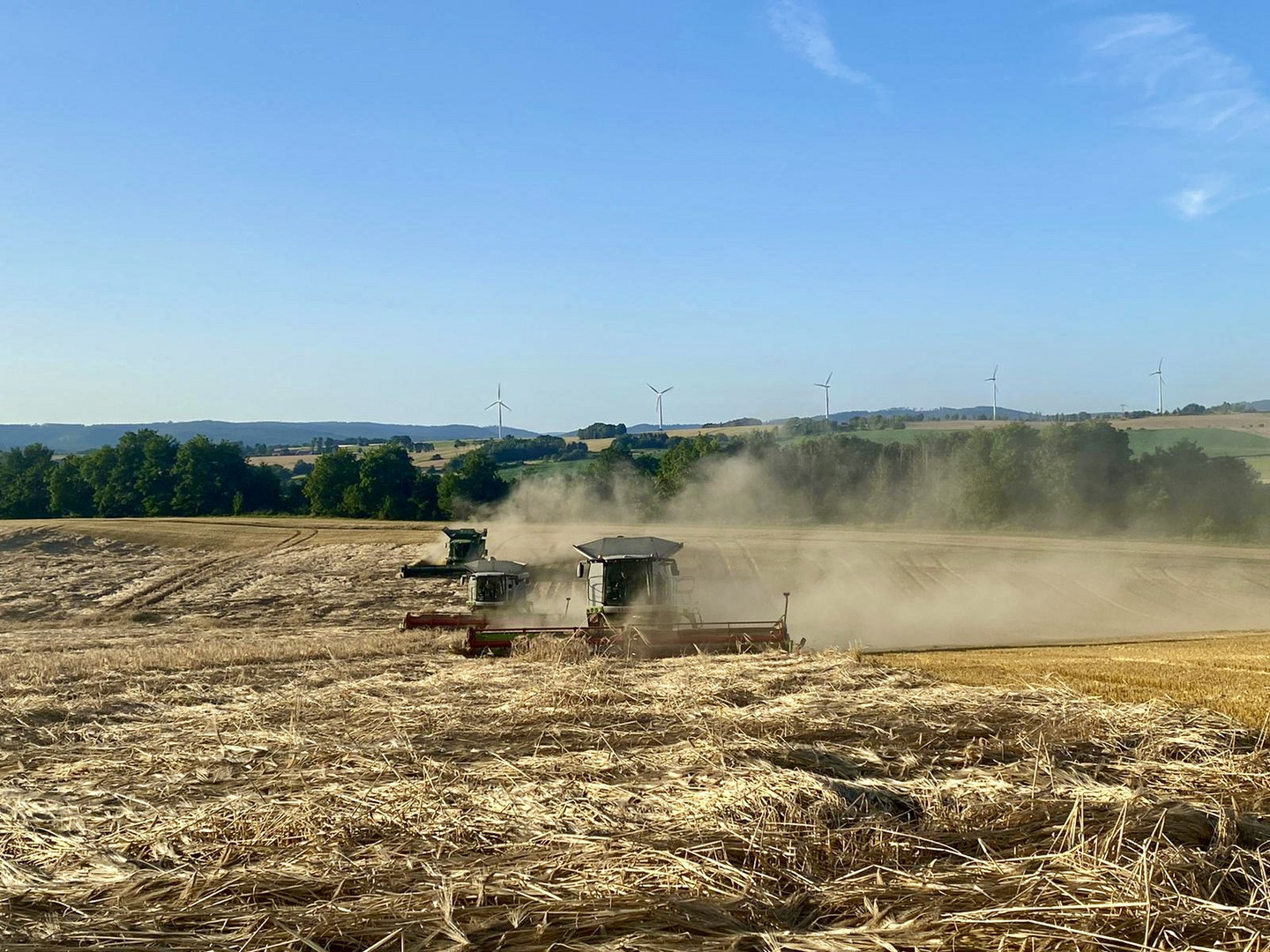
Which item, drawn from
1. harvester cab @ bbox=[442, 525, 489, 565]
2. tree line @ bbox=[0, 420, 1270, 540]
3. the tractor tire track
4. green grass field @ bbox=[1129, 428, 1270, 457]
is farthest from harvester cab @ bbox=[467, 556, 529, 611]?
green grass field @ bbox=[1129, 428, 1270, 457]

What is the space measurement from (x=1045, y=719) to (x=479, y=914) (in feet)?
20.1

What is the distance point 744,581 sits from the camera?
35.8 m

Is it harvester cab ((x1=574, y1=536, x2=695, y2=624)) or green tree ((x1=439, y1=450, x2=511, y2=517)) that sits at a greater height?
green tree ((x1=439, y1=450, x2=511, y2=517))

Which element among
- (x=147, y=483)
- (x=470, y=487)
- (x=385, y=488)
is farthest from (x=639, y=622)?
(x=147, y=483)

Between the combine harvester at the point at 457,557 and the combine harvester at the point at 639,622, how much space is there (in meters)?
12.0

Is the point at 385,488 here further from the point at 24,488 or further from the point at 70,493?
the point at 24,488

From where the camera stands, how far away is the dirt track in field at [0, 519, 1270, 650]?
28.4 m

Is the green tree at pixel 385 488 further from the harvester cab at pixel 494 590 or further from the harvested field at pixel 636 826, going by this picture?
the harvested field at pixel 636 826

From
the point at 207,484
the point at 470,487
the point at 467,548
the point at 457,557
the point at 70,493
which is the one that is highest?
the point at 207,484

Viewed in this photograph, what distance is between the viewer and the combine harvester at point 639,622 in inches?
669

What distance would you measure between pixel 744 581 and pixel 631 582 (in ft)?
50.8

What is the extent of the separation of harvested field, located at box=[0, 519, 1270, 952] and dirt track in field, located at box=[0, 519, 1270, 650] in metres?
12.6

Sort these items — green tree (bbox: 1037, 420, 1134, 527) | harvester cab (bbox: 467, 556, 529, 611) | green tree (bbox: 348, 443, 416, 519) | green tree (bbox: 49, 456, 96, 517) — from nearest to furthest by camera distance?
1. harvester cab (bbox: 467, 556, 529, 611)
2. green tree (bbox: 1037, 420, 1134, 527)
3. green tree (bbox: 348, 443, 416, 519)
4. green tree (bbox: 49, 456, 96, 517)

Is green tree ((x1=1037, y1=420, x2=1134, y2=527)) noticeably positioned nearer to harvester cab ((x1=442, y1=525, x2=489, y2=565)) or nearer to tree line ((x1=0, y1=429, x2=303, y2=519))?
harvester cab ((x1=442, y1=525, x2=489, y2=565))
